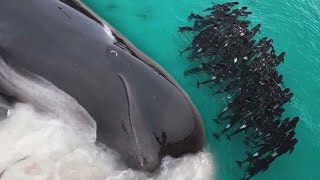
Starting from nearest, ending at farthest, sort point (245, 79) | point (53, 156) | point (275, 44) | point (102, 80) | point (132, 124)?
point (132, 124) < point (102, 80) < point (53, 156) < point (245, 79) < point (275, 44)

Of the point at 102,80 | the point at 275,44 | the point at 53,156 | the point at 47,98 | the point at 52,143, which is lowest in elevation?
the point at 53,156

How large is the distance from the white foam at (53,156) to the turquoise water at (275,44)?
1490 millimetres

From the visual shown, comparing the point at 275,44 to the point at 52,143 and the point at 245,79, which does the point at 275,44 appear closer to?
the point at 245,79

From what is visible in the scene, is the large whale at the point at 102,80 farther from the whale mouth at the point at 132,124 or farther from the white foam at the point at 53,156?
the white foam at the point at 53,156

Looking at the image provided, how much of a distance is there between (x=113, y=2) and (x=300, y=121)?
15.0ft

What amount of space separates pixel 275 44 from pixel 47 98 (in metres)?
5.48

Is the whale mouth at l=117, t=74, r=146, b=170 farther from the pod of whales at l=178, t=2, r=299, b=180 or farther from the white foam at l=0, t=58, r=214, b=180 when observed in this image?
the pod of whales at l=178, t=2, r=299, b=180

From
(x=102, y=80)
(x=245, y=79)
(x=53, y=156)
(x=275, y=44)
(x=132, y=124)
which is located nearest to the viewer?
(x=132, y=124)

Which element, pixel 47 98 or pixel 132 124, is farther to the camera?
pixel 47 98

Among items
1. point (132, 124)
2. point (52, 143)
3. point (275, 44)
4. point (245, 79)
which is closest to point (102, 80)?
point (132, 124)

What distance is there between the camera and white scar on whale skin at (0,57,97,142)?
637 cm

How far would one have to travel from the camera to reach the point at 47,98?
6.52m

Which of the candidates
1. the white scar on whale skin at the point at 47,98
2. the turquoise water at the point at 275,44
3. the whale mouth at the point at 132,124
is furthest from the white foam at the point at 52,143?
the turquoise water at the point at 275,44

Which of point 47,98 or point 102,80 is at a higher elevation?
point 102,80
